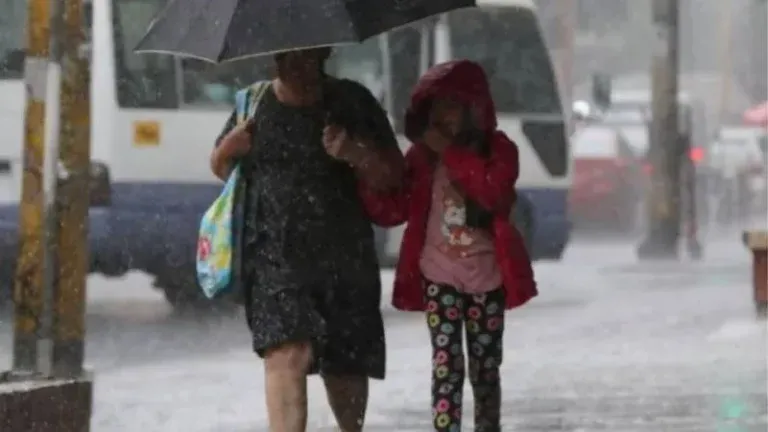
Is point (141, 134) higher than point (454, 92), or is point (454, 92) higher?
point (454, 92)

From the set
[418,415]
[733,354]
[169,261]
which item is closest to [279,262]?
[418,415]

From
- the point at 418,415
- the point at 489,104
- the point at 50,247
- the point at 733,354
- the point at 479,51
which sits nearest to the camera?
the point at 489,104

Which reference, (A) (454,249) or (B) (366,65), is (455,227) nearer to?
(A) (454,249)

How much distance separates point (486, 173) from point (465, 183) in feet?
0.26

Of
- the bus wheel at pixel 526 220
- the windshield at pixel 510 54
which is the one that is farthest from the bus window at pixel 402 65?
the bus wheel at pixel 526 220

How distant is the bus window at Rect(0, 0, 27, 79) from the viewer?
45.2ft

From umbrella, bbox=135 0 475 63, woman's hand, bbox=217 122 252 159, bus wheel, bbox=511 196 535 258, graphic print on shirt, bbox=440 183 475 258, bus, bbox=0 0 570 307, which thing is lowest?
bus wheel, bbox=511 196 535 258

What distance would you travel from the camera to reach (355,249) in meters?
6.45

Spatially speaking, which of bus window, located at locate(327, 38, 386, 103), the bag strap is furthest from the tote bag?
bus window, located at locate(327, 38, 386, 103)

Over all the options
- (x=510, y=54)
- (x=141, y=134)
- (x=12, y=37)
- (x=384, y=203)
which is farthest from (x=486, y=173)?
(x=510, y=54)

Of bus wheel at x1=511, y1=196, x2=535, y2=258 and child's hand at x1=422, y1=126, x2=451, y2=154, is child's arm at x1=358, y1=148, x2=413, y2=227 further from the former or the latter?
bus wheel at x1=511, y1=196, x2=535, y2=258

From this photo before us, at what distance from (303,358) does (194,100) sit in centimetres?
780

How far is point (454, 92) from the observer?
6844 mm

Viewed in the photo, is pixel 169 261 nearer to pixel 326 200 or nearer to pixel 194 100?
pixel 194 100
